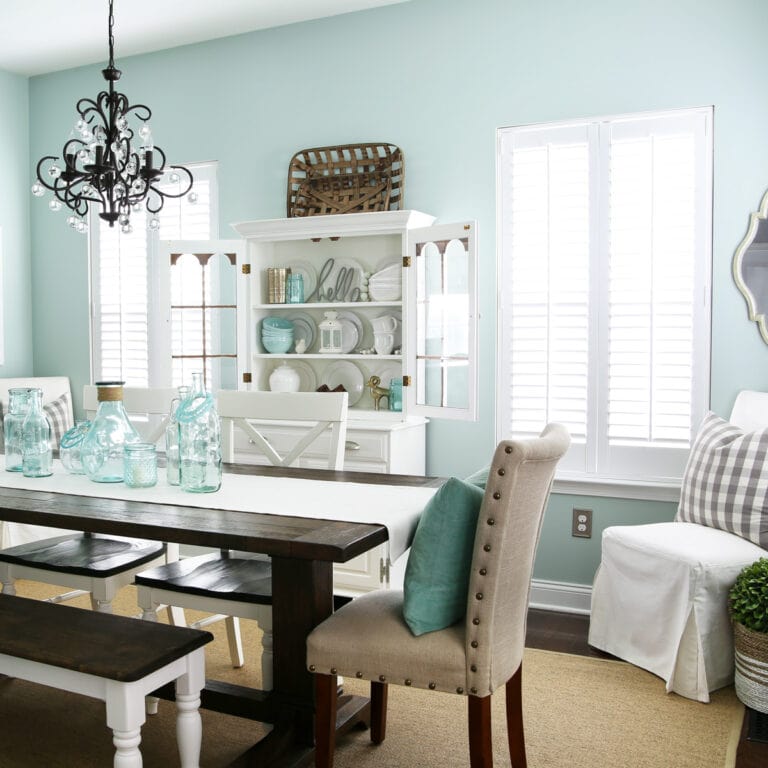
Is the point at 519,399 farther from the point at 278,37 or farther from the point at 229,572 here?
the point at 278,37

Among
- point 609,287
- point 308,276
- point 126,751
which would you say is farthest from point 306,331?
point 126,751

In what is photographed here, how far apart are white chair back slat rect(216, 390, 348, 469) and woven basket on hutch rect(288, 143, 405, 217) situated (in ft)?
4.18

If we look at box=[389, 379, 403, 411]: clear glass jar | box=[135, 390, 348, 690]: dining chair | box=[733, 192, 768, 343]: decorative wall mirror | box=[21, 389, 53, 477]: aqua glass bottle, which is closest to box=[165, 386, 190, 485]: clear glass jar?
box=[135, 390, 348, 690]: dining chair

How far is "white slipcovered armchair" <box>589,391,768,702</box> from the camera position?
2.72 meters

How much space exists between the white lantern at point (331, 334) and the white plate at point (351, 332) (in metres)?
0.03

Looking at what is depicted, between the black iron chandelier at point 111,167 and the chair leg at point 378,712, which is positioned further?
the black iron chandelier at point 111,167

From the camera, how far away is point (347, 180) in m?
4.02

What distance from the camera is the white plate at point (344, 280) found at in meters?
4.10

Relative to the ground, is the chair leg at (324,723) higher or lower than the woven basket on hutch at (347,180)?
lower

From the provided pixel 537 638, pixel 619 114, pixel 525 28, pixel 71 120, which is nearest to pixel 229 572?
pixel 537 638

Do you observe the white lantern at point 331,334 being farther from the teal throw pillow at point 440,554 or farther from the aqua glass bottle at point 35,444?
the teal throw pillow at point 440,554

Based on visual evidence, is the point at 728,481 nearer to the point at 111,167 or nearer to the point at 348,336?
the point at 348,336

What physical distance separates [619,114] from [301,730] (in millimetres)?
2759

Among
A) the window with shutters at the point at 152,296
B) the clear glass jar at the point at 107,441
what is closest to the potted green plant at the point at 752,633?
the clear glass jar at the point at 107,441
